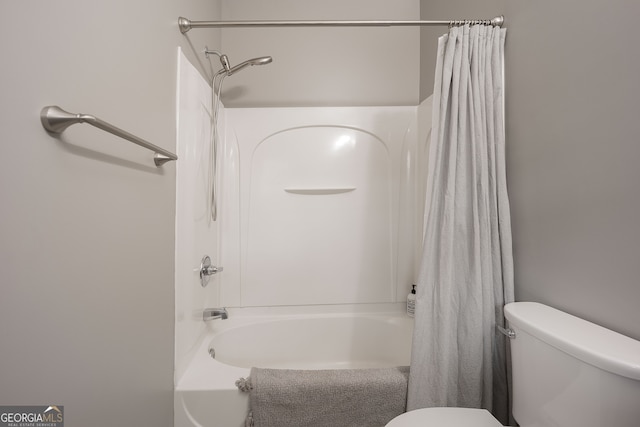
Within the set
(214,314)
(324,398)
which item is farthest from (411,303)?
(214,314)

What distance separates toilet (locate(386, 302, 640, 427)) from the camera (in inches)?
25.0

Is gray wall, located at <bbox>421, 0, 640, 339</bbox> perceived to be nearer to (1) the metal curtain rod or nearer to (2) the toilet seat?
(1) the metal curtain rod

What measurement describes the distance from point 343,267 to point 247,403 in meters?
0.97

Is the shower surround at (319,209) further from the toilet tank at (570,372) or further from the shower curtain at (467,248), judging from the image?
the toilet tank at (570,372)

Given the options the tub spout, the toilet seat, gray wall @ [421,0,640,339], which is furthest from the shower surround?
the toilet seat

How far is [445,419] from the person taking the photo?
900 millimetres

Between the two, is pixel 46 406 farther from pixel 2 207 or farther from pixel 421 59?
pixel 421 59

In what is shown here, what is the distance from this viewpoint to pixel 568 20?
90cm

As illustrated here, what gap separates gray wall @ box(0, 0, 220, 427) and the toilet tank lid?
3.87 ft

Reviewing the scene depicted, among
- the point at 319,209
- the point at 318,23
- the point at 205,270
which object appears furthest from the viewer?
the point at 319,209

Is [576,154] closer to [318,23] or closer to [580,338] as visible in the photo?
[580,338]
